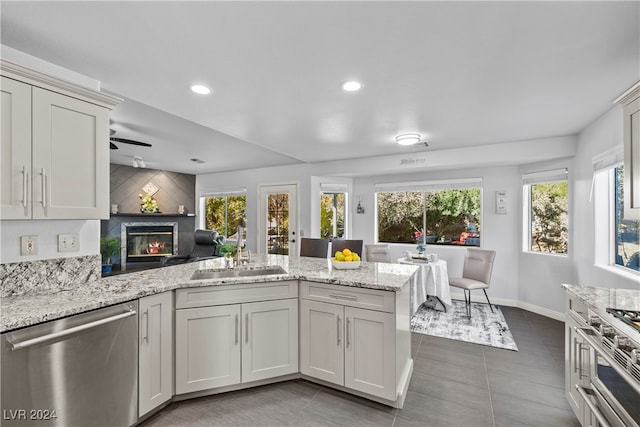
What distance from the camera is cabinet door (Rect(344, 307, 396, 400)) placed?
6.54 feet

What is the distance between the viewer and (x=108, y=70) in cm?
206

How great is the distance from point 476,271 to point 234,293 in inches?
139

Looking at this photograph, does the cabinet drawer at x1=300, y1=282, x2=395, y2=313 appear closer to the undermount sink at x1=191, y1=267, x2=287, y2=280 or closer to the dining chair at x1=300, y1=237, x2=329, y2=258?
the undermount sink at x1=191, y1=267, x2=287, y2=280

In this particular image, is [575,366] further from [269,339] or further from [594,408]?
[269,339]

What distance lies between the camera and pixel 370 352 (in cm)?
205

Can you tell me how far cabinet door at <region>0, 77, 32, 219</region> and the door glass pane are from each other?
14.8ft

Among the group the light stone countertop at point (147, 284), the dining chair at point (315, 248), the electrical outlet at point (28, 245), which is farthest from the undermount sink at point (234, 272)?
the dining chair at point (315, 248)

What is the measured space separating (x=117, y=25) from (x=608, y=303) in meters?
3.08

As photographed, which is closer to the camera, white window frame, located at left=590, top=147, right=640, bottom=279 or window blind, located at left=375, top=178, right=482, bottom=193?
white window frame, located at left=590, top=147, right=640, bottom=279

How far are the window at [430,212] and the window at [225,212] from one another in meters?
3.21

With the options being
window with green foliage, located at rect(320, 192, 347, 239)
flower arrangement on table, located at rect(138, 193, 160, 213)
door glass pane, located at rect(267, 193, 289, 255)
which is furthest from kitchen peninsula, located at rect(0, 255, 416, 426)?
flower arrangement on table, located at rect(138, 193, 160, 213)

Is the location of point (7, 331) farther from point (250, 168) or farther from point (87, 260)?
point (250, 168)

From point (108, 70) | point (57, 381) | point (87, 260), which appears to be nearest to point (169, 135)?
point (108, 70)

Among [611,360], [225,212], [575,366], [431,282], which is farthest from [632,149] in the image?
[225,212]
